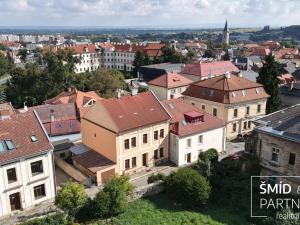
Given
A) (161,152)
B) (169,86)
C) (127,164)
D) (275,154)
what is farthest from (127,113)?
(169,86)

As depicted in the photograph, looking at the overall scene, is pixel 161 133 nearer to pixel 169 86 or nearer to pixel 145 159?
pixel 145 159

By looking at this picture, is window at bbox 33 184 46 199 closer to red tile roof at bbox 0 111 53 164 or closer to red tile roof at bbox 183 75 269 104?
red tile roof at bbox 0 111 53 164

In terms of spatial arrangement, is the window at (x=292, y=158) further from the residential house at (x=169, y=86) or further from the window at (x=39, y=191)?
the residential house at (x=169, y=86)

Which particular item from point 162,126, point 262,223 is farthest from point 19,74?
point 262,223

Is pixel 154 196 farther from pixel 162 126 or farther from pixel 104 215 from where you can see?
pixel 162 126

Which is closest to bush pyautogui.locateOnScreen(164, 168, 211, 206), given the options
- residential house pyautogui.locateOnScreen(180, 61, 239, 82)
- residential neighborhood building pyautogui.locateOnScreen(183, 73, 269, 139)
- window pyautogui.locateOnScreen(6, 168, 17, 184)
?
window pyautogui.locateOnScreen(6, 168, 17, 184)
